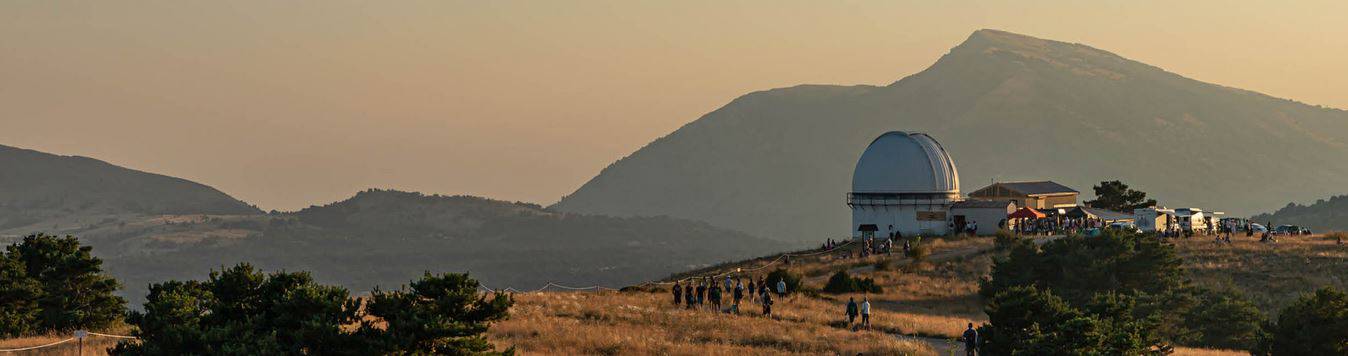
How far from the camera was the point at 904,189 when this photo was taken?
9306 cm

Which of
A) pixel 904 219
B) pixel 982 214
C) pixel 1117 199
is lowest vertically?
pixel 904 219

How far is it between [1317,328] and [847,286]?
25.8 meters

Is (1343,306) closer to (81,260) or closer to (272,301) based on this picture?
(272,301)

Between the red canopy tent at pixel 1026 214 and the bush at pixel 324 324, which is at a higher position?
the red canopy tent at pixel 1026 214

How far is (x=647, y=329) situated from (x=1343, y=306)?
68.7 ft

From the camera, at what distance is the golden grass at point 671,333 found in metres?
35.7

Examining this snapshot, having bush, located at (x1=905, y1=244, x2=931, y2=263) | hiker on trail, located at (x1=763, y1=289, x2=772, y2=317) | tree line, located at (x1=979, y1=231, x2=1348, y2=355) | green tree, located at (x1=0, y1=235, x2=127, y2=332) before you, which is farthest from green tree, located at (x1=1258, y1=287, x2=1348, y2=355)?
green tree, located at (x1=0, y1=235, x2=127, y2=332)

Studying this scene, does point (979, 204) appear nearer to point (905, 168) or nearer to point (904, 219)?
point (904, 219)

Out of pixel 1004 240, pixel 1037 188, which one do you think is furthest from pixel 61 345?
pixel 1037 188

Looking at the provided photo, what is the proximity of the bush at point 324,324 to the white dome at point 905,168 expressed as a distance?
Result: 6957 centimetres

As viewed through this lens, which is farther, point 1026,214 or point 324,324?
point 1026,214

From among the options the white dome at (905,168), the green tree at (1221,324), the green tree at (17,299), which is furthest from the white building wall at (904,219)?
the green tree at (17,299)

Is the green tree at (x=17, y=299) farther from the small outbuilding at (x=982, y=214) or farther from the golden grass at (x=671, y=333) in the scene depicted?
the small outbuilding at (x=982, y=214)

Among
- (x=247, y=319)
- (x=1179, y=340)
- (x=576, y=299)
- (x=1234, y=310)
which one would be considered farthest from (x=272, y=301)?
(x=1234, y=310)
